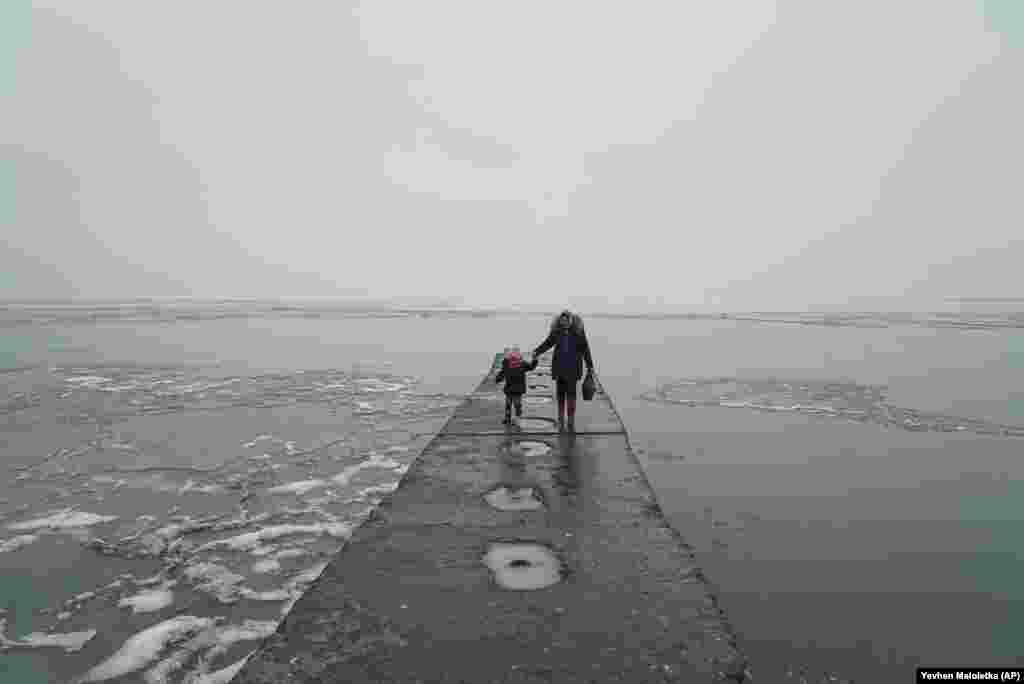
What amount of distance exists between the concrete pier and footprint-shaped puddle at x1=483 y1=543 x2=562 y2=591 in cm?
2

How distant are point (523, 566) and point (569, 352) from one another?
393cm

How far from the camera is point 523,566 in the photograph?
4.38 meters

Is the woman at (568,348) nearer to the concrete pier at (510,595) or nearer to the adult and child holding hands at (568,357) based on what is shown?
the adult and child holding hands at (568,357)

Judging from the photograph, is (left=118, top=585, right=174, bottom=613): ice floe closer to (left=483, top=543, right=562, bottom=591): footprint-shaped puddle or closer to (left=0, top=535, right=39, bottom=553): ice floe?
(left=0, top=535, right=39, bottom=553): ice floe

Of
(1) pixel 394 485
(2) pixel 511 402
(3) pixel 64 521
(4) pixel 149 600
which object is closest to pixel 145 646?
(4) pixel 149 600

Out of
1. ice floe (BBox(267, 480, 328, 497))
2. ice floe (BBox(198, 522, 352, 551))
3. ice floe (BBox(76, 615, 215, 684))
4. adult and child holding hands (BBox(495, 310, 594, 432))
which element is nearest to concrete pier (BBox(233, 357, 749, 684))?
ice floe (BBox(198, 522, 352, 551))

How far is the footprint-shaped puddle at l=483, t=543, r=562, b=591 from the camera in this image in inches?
161

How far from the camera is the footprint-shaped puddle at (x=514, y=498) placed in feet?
18.3

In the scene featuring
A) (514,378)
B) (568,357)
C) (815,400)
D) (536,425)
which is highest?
(568,357)

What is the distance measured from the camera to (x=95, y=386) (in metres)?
15.8

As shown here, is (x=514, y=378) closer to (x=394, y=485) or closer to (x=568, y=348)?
(x=568, y=348)

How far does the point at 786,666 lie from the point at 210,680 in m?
4.05

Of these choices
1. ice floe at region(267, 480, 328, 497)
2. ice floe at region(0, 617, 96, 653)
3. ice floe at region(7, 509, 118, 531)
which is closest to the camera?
ice floe at region(0, 617, 96, 653)

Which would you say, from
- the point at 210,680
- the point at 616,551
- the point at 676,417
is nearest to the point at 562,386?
the point at 616,551
